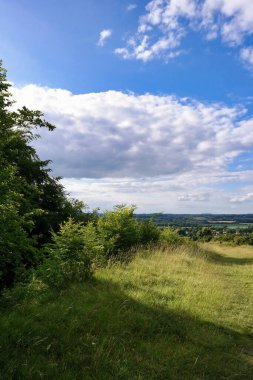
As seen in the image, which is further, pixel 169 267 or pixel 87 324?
pixel 169 267

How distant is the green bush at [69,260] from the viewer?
7918 mm

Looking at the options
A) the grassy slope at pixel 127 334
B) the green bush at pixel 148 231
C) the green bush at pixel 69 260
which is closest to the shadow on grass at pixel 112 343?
the grassy slope at pixel 127 334

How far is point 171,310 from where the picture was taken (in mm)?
6930

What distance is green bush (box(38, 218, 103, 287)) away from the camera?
7918mm

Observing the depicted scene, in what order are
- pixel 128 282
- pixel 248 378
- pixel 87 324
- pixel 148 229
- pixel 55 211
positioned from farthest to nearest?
pixel 148 229 → pixel 55 211 → pixel 128 282 → pixel 87 324 → pixel 248 378

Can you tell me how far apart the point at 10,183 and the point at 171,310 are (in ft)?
13.9

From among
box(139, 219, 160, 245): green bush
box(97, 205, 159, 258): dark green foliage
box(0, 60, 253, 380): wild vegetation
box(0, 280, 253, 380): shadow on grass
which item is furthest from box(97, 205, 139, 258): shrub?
box(0, 280, 253, 380): shadow on grass

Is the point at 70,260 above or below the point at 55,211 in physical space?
below

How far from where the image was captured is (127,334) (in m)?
5.67

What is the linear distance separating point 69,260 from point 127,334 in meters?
3.38

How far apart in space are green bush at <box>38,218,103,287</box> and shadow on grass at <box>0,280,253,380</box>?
2.86ft

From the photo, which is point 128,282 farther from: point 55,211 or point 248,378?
point 55,211

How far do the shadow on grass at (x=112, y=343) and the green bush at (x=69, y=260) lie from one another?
87 cm

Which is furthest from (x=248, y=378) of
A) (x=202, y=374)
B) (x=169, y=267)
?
(x=169, y=267)
